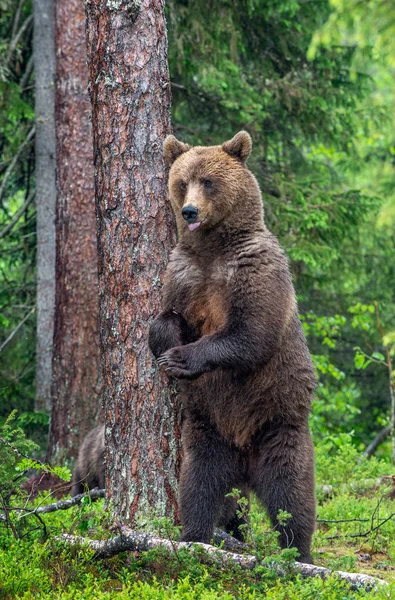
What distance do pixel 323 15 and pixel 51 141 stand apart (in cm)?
468

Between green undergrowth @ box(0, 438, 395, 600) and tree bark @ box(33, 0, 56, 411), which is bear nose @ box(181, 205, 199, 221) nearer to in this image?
green undergrowth @ box(0, 438, 395, 600)

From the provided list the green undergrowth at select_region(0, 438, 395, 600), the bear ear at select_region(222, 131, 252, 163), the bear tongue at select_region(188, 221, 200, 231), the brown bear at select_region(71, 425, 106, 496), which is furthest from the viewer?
the brown bear at select_region(71, 425, 106, 496)

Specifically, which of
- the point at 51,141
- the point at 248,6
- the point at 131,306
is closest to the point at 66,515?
the point at 131,306

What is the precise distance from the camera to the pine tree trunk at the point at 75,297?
34.7 feet

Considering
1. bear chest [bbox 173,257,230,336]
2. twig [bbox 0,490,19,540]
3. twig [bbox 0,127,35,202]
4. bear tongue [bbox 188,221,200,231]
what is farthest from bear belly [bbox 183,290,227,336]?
twig [bbox 0,127,35,202]

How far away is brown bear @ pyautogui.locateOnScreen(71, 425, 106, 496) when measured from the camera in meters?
8.71

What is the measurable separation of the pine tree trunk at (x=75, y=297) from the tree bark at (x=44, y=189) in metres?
1.42

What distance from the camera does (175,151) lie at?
6082mm

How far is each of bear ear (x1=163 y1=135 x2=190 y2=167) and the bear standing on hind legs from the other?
10 millimetres

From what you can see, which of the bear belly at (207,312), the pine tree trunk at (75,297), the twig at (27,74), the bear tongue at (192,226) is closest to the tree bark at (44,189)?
the twig at (27,74)

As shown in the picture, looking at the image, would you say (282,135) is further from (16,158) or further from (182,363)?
A: (182,363)

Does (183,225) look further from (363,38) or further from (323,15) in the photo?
(323,15)

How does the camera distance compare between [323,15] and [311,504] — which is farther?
[323,15]

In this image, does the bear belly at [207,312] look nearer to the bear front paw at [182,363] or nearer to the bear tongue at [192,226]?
the bear front paw at [182,363]
